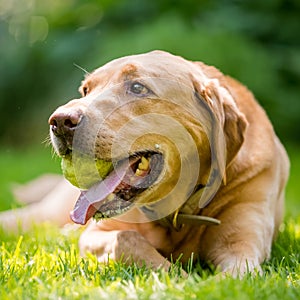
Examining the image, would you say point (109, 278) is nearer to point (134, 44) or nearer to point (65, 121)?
point (65, 121)

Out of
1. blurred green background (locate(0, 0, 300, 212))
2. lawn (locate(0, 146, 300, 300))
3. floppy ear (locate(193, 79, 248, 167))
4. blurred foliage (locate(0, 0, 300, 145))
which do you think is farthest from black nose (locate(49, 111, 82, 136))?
blurred foliage (locate(0, 0, 300, 145))

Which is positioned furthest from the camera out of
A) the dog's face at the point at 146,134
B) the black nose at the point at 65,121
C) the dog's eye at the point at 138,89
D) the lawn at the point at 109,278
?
the dog's eye at the point at 138,89

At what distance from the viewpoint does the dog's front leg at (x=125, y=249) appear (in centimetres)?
326

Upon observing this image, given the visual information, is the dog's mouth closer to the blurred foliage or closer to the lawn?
the lawn

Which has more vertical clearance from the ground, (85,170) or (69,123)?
(69,123)

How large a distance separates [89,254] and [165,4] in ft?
27.6

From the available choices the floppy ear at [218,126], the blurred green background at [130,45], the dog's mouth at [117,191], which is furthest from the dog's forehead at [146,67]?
the blurred green background at [130,45]

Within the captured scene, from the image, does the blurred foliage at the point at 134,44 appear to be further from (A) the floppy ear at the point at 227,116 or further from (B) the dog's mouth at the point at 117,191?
(B) the dog's mouth at the point at 117,191

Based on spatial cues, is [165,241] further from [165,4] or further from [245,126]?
[165,4]

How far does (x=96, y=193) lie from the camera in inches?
128

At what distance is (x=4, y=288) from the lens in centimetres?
261

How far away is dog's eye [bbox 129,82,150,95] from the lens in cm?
343

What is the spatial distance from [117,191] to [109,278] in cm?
52

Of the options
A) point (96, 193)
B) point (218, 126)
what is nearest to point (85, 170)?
point (96, 193)
